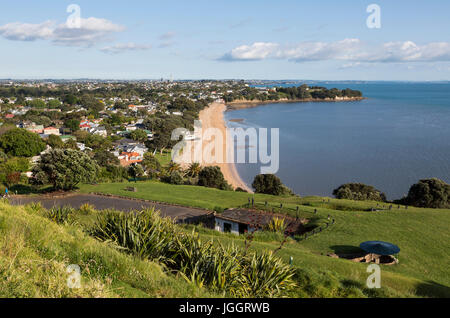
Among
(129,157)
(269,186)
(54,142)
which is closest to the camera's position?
(269,186)

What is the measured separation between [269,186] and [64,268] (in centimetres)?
2737

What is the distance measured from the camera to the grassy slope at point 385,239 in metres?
10.2

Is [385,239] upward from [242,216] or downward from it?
downward

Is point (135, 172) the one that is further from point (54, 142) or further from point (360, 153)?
point (360, 153)

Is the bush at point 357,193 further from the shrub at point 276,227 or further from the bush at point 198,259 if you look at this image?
the bush at point 198,259

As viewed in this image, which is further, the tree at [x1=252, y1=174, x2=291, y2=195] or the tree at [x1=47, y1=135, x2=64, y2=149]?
the tree at [x1=47, y1=135, x2=64, y2=149]

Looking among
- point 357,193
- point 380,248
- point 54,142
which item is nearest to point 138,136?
point 54,142

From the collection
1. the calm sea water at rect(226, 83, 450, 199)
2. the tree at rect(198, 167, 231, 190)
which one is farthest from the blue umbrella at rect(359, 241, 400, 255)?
the calm sea water at rect(226, 83, 450, 199)

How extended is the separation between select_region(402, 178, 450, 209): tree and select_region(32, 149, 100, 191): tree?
1093 inches

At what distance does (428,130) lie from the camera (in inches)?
3081

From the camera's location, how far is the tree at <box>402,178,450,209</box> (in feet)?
93.5

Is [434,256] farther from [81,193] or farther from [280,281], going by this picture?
[81,193]

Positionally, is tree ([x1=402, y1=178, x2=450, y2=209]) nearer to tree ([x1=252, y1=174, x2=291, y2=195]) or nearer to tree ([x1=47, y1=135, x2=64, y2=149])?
tree ([x1=252, y1=174, x2=291, y2=195])

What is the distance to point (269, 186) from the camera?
106 feet
